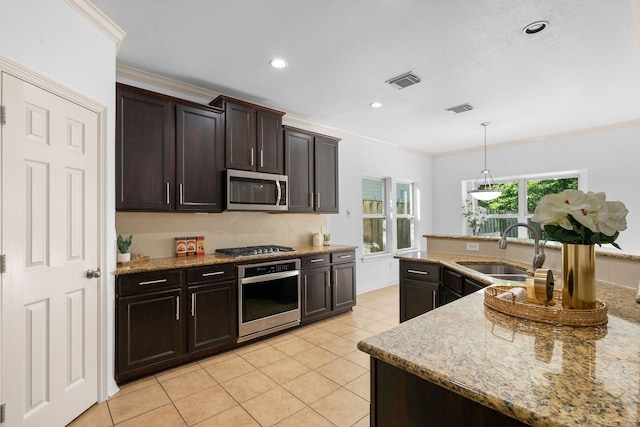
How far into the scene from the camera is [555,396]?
0.67 m

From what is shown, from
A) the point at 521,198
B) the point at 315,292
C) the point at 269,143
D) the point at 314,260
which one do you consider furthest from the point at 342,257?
the point at 521,198

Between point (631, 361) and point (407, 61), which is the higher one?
point (407, 61)

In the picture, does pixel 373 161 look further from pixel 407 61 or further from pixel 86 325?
pixel 86 325

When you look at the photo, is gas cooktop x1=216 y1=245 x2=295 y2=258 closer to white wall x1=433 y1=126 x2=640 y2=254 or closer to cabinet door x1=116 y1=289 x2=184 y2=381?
cabinet door x1=116 y1=289 x2=184 y2=381

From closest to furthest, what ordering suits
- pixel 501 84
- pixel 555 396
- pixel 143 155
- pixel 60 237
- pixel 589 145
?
pixel 555 396 < pixel 60 237 < pixel 143 155 < pixel 501 84 < pixel 589 145

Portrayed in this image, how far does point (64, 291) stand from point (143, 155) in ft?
4.07

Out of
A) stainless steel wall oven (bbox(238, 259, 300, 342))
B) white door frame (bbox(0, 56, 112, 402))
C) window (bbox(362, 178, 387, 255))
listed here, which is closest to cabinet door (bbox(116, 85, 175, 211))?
white door frame (bbox(0, 56, 112, 402))

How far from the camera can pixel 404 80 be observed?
316 centimetres

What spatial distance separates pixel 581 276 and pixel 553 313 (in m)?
0.16

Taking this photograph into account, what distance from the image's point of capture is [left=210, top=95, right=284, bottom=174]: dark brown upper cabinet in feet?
10.7

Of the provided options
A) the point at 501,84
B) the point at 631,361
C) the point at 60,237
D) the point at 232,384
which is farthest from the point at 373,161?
the point at 631,361

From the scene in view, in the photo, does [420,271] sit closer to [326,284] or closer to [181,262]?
[326,284]

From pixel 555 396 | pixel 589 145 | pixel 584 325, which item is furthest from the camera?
pixel 589 145

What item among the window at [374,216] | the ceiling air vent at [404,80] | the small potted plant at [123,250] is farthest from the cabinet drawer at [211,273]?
the window at [374,216]
